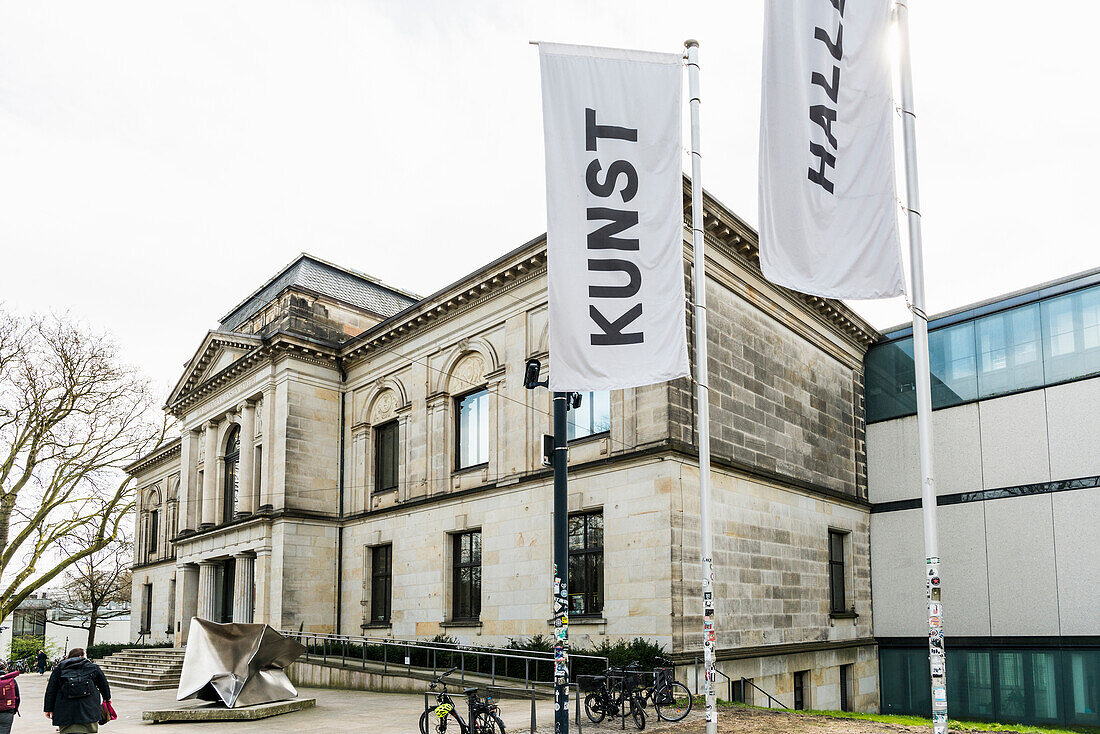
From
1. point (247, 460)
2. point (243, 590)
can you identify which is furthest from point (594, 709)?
point (247, 460)

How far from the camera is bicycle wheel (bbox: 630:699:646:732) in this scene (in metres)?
14.9

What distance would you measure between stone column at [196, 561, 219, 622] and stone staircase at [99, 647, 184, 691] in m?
1.77

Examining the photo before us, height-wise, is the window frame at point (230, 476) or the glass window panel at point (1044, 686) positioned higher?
the window frame at point (230, 476)

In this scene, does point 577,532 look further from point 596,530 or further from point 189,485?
point 189,485

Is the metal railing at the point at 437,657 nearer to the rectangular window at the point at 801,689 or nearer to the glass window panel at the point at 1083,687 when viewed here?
the rectangular window at the point at 801,689

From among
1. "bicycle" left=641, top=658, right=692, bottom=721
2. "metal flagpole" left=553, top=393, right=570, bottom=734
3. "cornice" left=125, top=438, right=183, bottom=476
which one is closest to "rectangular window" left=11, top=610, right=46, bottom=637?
"cornice" left=125, top=438, right=183, bottom=476

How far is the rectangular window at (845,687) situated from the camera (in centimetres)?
2711

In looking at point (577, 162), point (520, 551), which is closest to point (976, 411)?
point (520, 551)

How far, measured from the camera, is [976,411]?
90.6 ft

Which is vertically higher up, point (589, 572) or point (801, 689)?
point (589, 572)

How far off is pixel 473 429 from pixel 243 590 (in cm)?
1204

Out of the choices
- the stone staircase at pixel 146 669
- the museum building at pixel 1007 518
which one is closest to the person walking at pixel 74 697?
the stone staircase at pixel 146 669

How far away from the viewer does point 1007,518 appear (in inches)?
1045

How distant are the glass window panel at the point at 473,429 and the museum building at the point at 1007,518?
1326cm
